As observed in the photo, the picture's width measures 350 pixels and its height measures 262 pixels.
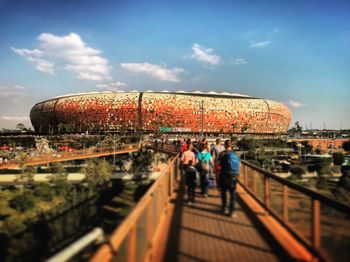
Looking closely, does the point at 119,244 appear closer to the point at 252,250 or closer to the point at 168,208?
the point at 252,250

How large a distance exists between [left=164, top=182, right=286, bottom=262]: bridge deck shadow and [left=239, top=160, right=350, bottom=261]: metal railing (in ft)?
1.66

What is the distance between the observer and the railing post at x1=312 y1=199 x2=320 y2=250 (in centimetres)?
473

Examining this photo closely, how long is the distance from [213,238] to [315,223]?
1.66 meters

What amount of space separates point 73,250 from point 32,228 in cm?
1431

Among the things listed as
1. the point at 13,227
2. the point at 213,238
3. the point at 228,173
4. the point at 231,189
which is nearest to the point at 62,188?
the point at 13,227

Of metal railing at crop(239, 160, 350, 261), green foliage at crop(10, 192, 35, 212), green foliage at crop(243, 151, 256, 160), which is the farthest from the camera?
green foliage at crop(243, 151, 256, 160)

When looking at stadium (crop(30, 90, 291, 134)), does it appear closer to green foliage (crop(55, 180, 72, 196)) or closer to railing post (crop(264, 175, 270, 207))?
green foliage (crop(55, 180, 72, 196))

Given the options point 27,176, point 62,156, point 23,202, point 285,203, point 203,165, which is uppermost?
point 203,165

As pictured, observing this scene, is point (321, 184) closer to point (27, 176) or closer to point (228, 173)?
point (228, 173)

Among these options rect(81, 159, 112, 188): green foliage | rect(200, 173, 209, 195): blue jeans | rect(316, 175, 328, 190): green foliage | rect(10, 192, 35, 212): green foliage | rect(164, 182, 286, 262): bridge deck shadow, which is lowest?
rect(10, 192, 35, 212): green foliage

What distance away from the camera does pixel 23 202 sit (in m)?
23.2

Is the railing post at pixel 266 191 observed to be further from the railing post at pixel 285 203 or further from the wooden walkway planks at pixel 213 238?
the railing post at pixel 285 203

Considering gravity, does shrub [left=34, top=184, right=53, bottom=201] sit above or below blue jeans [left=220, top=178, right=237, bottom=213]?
below

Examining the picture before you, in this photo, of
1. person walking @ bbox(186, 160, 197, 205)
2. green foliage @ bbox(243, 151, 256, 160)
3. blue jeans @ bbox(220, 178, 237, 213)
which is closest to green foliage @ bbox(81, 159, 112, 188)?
person walking @ bbox(186, 160, 197, 205)
